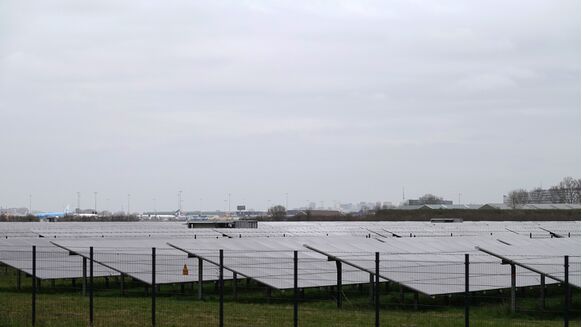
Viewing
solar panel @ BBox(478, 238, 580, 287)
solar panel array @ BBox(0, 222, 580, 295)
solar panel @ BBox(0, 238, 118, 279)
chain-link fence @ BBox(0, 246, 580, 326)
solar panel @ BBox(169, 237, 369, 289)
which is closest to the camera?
chain-link fence @ BBox(0, 246, 580, 326)

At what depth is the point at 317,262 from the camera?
90.9ft

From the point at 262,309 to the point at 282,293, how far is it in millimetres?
4599

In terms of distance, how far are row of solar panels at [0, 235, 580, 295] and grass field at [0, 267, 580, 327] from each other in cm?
68

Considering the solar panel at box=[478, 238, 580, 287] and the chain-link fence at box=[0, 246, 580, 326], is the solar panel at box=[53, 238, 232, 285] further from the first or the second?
the solar panel at box=[478, 238, 580, 287]

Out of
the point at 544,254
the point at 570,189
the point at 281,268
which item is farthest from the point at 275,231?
the point at 570,189

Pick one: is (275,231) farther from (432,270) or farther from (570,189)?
(570,189)

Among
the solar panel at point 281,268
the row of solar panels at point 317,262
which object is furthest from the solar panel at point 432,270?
the solar panel at point 281,268

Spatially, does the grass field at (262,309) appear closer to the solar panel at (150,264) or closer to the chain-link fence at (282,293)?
the chain-link fence at (282,293)

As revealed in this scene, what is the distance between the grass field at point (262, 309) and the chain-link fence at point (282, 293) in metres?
0.03

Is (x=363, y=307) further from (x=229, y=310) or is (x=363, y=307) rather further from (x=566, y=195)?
(x=566, y=195)

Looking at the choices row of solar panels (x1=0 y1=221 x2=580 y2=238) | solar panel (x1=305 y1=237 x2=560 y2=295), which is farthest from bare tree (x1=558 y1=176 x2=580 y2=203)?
solar panel (x1=305 y1=237 x2=560 y2=295)

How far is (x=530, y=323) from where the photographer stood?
20.3 metres

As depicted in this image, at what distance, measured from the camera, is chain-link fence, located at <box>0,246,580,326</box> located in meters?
20.5

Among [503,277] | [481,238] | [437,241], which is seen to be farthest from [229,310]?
[481,238]
